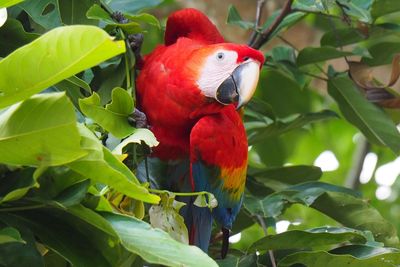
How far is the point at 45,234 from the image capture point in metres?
0.74

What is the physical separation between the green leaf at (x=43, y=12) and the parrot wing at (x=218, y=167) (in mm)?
258

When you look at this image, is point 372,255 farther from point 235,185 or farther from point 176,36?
point 176,36


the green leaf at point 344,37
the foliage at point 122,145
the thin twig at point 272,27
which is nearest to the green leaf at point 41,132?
the foliage at point 122,145

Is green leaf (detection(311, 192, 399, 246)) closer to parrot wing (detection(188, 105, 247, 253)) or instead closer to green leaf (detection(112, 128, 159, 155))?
parrot wing (detection(188, 105, 247, 253))

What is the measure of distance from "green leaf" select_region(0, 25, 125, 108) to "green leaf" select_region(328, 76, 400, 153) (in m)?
0.71

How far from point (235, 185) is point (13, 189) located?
0.52 m

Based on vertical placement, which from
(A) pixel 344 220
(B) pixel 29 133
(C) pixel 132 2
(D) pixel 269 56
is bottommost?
(A) pixel 344 220

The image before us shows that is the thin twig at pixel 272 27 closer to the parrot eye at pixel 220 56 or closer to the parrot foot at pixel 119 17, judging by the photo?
the parrot eye at pixel 220 56

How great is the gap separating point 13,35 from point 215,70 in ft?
1.03

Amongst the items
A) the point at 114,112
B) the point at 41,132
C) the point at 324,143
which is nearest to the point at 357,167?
the point at 324,143

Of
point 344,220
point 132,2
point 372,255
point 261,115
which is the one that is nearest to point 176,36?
point 132,2

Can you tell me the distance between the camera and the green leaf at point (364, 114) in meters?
1.25

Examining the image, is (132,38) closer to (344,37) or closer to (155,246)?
Answer: (344,37)

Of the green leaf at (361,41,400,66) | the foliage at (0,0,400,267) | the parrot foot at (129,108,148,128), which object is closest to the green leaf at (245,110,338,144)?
the foliage at (0,0,400,267)
